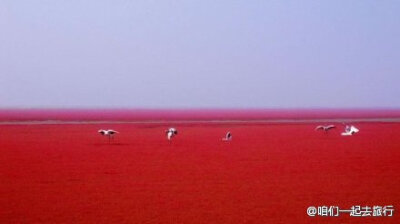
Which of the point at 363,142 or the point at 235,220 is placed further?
the point at 363,142

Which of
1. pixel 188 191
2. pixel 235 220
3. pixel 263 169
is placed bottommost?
pixel 235 220

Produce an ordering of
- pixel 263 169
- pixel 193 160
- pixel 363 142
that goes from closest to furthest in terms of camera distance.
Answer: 1. pixel 263 169
2. pixel 193 160
3. pixel 363 142

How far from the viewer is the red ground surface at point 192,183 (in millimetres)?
8750

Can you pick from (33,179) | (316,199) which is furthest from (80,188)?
(316,199)

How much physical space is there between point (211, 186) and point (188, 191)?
75cm

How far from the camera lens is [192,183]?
38.1 ft

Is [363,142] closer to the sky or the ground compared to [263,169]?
closer to the sky

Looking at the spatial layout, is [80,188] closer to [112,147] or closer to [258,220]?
[258,220]

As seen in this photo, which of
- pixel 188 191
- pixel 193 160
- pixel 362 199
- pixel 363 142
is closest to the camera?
pixel 362 199

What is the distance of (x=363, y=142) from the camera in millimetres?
22422

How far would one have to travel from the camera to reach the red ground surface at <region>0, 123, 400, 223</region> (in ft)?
28.7

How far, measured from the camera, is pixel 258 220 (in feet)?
27.2

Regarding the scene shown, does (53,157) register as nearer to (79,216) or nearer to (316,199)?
(79,216)

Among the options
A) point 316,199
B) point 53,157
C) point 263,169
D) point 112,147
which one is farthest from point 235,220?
point 112,147
